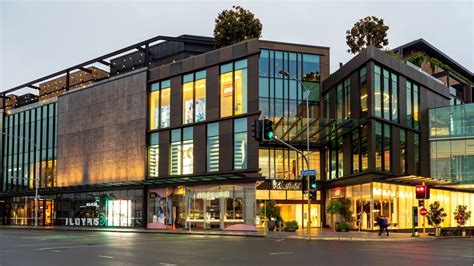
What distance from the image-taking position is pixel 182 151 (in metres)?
54.4

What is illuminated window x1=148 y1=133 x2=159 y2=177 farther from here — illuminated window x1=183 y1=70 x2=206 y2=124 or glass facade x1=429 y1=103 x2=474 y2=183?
glass facade x1=429 y1=103 x2=474 y2=183

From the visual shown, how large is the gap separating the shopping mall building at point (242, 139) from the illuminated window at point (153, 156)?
144mm

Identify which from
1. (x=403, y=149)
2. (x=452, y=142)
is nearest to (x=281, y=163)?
(x=403, y=149)

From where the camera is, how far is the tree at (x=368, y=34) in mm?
71938

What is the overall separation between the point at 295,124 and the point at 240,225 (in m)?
10.3

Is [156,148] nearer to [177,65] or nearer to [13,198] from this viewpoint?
[177,65]

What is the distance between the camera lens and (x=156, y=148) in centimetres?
5669

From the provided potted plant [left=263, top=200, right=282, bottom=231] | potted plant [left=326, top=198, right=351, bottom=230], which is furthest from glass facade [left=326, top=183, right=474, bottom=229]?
potted plant [left=263, top=200, right=282, bottom=231]

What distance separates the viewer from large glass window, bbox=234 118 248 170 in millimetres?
49000

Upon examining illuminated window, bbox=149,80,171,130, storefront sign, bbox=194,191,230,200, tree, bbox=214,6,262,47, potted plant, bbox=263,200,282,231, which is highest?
tree, bbox=214,6,262,47

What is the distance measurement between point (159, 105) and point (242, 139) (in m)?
11.8

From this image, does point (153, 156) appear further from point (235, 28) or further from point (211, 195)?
point (235, 28)

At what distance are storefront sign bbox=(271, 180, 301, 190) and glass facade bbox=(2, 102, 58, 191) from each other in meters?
29.5

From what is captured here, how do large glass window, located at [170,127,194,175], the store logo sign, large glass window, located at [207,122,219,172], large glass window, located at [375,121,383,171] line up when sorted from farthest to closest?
the store logo sign, large glass window, located at [170,127,194,175], large glass window, located at [207,122,219,172], large glass window, located at [375,121,383,171]
